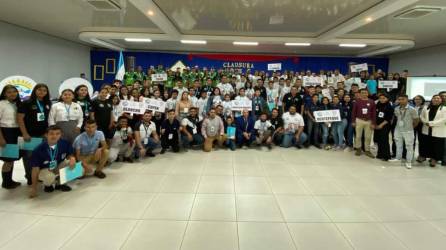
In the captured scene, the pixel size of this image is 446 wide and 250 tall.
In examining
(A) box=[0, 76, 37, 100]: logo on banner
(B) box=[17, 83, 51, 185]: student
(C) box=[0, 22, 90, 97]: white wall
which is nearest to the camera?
(B) box=[17, 83, 51, 185]: student

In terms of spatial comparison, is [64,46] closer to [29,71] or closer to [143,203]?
[29,71]

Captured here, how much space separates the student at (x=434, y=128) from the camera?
5.07m

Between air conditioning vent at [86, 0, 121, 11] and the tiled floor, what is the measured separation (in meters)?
3.28

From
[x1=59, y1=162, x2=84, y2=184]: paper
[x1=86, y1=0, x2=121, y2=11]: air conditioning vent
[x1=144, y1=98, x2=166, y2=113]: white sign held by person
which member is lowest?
[x1=59, y1=162, x2=84, y2=184]: paper

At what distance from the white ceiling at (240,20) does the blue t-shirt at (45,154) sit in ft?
9.88

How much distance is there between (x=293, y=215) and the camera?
3141 mm

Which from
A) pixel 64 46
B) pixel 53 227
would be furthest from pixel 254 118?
pixel 64 46

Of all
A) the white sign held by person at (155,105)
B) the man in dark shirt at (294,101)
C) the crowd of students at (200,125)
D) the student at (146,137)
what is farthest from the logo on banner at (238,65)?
the student at (146,137)

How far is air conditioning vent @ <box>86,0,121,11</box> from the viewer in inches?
222

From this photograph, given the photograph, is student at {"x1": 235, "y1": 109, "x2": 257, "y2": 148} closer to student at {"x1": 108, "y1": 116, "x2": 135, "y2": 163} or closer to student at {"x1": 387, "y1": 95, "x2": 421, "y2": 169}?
student at {"x1": 108, "y1": 116, "x2": 135, "y2": 163}

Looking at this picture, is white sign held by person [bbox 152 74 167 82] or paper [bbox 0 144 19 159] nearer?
paper [bbox 0 144 19 159]

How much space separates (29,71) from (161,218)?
8851 mm

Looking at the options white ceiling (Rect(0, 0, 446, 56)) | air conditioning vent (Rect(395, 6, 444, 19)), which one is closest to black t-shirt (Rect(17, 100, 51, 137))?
white ceiling (Rect(0, 0, 446, 56))

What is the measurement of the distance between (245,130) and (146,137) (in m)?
2.37
